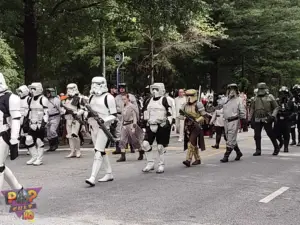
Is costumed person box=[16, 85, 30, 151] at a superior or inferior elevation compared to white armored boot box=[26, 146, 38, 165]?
superior

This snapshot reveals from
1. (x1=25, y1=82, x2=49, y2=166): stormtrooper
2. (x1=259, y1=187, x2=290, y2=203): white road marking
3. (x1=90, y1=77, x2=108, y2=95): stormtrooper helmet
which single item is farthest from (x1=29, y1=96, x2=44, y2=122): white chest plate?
(x1=259, y1=187, x2=290, y2=203): white road marking

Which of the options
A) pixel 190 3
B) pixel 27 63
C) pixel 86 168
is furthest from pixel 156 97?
pixel 27 63

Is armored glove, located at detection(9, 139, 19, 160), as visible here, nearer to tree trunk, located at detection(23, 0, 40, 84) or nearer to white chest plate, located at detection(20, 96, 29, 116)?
white chest plate, located at detection(20, 96, 29, 116)

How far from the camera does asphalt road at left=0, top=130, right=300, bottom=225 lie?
6398mm

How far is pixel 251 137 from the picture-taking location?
18562mm

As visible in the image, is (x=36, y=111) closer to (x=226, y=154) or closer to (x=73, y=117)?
(x=73, y=117)

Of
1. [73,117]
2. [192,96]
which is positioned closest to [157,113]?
[192,96]

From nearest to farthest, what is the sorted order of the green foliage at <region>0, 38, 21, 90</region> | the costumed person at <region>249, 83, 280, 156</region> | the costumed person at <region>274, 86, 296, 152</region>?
the costumed person at <region>249, 83, 280, 156</region> < the costumed person at <region>274, 86, 296, 152</region> < the green foliage at <region>0, 38, 21, 90</region>

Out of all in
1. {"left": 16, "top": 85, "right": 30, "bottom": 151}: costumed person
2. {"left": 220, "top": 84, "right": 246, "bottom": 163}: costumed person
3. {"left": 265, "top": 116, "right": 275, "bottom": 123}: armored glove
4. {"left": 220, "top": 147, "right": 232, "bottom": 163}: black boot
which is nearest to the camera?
{"left": 220, "top": 84, "right": 246, "bottom": 163}: costumed person

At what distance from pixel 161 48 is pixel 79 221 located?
78.6 ft

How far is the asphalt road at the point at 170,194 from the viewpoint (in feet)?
21.0

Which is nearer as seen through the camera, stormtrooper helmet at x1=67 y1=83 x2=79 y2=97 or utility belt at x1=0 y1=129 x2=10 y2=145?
utility belt at x1=0 y1=129 x2=10 y2=145

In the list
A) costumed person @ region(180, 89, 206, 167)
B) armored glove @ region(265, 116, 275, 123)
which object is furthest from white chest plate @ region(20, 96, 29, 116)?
armored glove @ region(265, 116, 275, 123)

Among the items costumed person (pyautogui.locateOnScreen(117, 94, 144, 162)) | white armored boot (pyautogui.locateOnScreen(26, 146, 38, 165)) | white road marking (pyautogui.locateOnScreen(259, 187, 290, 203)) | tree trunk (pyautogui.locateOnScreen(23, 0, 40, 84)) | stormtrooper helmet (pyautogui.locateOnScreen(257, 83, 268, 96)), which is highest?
tree trunk (pyautogui.locateOnScreen(23, 0, 40, 84))
